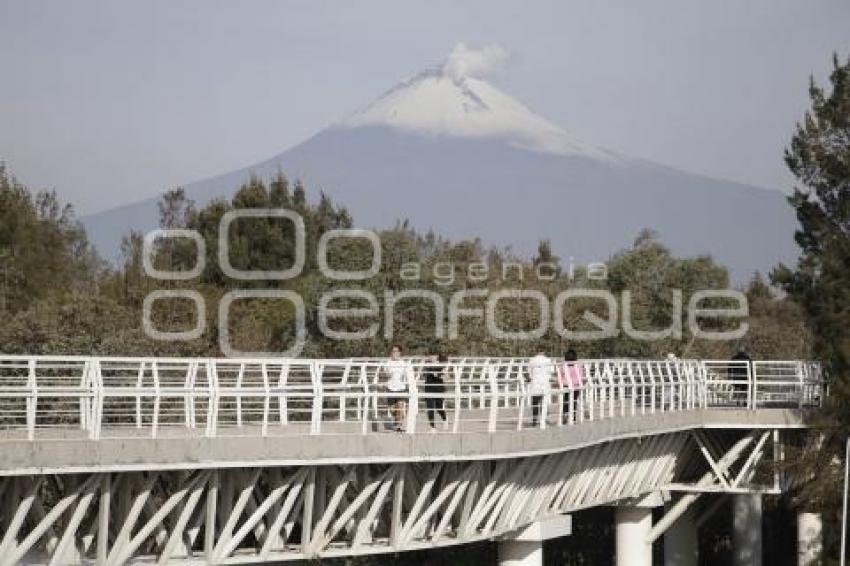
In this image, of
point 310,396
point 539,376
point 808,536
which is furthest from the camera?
point 808,536

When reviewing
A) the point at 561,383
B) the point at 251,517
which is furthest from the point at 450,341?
the point at 251,517

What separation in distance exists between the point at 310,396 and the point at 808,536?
85.3 feet

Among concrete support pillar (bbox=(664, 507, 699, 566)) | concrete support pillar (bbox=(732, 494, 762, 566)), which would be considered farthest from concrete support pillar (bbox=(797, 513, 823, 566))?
concrete support pillar (bbox=(664, 507, 699, 566))

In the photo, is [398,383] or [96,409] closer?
[96,409]

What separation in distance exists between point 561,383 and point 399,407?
6142 millimetres

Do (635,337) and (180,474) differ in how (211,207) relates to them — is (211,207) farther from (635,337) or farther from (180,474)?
(180,474)

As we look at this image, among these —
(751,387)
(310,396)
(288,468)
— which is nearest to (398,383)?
(288,468)

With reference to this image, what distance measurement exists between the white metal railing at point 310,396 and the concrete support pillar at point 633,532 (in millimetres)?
3264

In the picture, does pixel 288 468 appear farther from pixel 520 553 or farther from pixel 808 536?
pixel 808 536

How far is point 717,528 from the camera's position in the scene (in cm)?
6462

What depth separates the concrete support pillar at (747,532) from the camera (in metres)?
54.2

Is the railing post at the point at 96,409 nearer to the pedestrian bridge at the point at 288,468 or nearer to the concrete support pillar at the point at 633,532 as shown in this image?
the pedestrian bridge at the point at 288,468

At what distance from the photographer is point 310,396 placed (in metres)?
29.6
